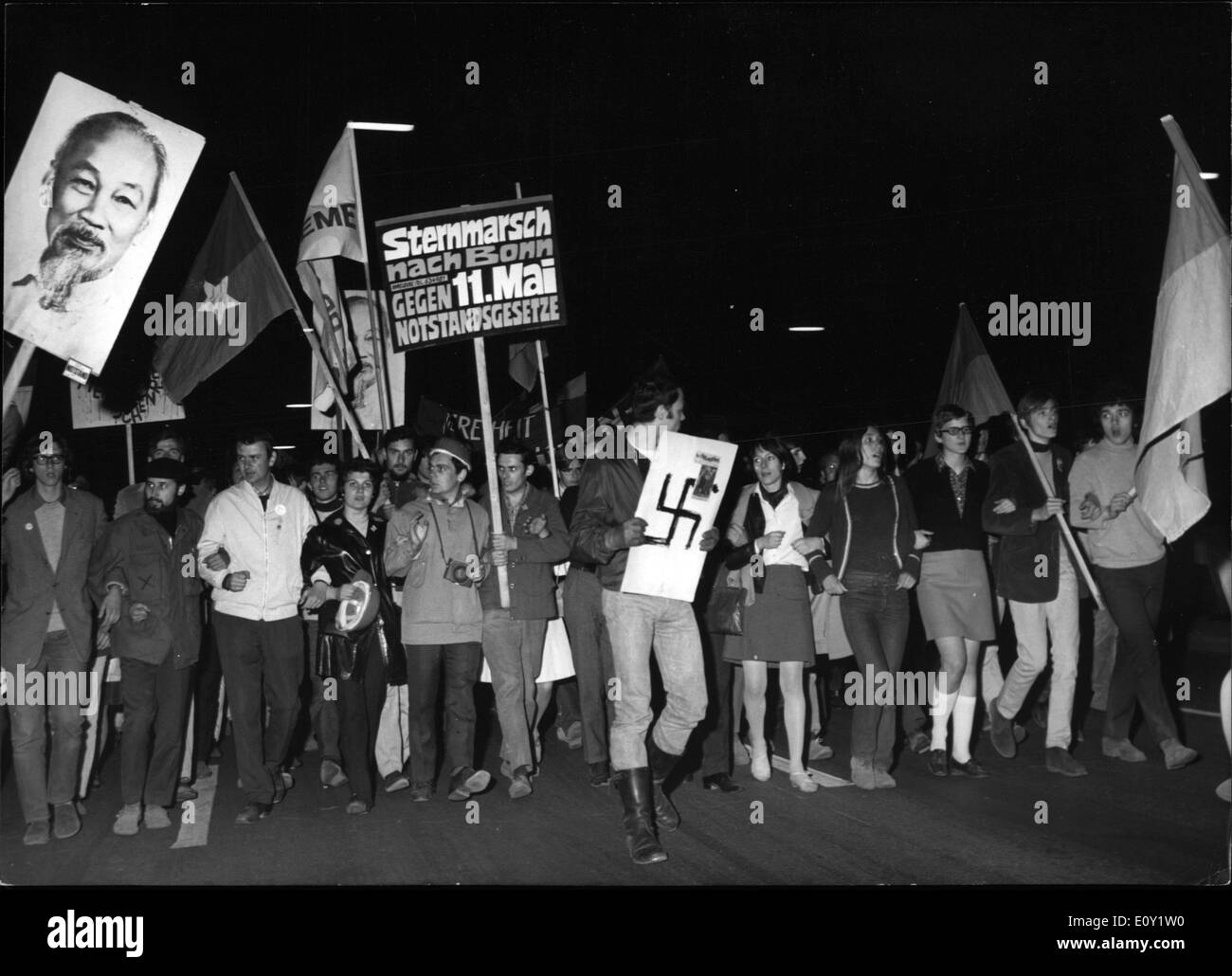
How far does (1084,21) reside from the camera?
6465mm

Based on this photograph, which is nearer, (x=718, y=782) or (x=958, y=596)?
(x=718, y=782)

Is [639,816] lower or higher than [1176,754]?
higher

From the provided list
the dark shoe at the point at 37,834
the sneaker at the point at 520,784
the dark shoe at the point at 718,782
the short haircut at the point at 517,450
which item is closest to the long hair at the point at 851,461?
the dark shoe at the point at 718,782

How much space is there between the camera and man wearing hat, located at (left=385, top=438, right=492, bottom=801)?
741cm

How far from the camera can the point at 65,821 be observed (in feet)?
22.1

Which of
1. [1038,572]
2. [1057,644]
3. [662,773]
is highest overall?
[1038,572]

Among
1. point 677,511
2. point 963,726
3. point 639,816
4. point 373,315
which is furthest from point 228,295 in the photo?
point 963,726

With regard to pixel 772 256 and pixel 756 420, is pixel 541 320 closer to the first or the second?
pixel 772 256

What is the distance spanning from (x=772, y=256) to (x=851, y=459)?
10210 millimetres

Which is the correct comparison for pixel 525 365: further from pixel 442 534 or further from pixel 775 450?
pixel 775 450

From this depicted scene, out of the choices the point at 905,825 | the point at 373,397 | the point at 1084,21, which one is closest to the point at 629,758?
the point at 905,825

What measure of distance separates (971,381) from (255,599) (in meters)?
5.50

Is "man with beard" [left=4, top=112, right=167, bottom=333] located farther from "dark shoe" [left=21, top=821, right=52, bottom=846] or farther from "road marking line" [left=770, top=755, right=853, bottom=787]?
"road marking line" [left=770, top=755, right=853, bottom=787]

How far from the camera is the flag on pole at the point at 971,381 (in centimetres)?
929
